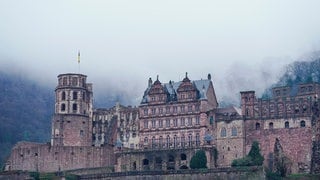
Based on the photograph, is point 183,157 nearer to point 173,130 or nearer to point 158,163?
point 158,163

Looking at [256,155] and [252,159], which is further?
[256,155]

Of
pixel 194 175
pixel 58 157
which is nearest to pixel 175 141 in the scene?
pixel 194 175

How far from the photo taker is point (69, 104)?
128250mm

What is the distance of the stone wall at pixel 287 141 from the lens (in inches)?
4279

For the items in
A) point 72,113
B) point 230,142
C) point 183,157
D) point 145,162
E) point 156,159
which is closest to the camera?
point 230,142

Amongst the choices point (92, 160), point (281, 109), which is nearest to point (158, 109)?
point (92, 160)

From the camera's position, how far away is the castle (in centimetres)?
11062

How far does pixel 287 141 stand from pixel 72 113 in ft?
131

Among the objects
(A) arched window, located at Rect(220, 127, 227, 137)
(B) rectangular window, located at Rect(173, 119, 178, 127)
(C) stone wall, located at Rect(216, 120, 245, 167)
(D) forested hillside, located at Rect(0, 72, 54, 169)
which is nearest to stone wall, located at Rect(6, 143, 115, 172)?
(B) rectangular window, located at Rect(173, 119, 178, 127)

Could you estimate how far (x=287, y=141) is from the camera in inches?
4338

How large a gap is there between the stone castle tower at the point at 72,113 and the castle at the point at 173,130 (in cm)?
18

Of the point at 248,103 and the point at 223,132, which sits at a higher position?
the point at 248,103

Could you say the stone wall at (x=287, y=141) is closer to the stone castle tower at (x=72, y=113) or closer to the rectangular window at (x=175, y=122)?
the rectangular window at (x=175, y=122)

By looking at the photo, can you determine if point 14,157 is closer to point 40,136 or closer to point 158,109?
point 158,109
